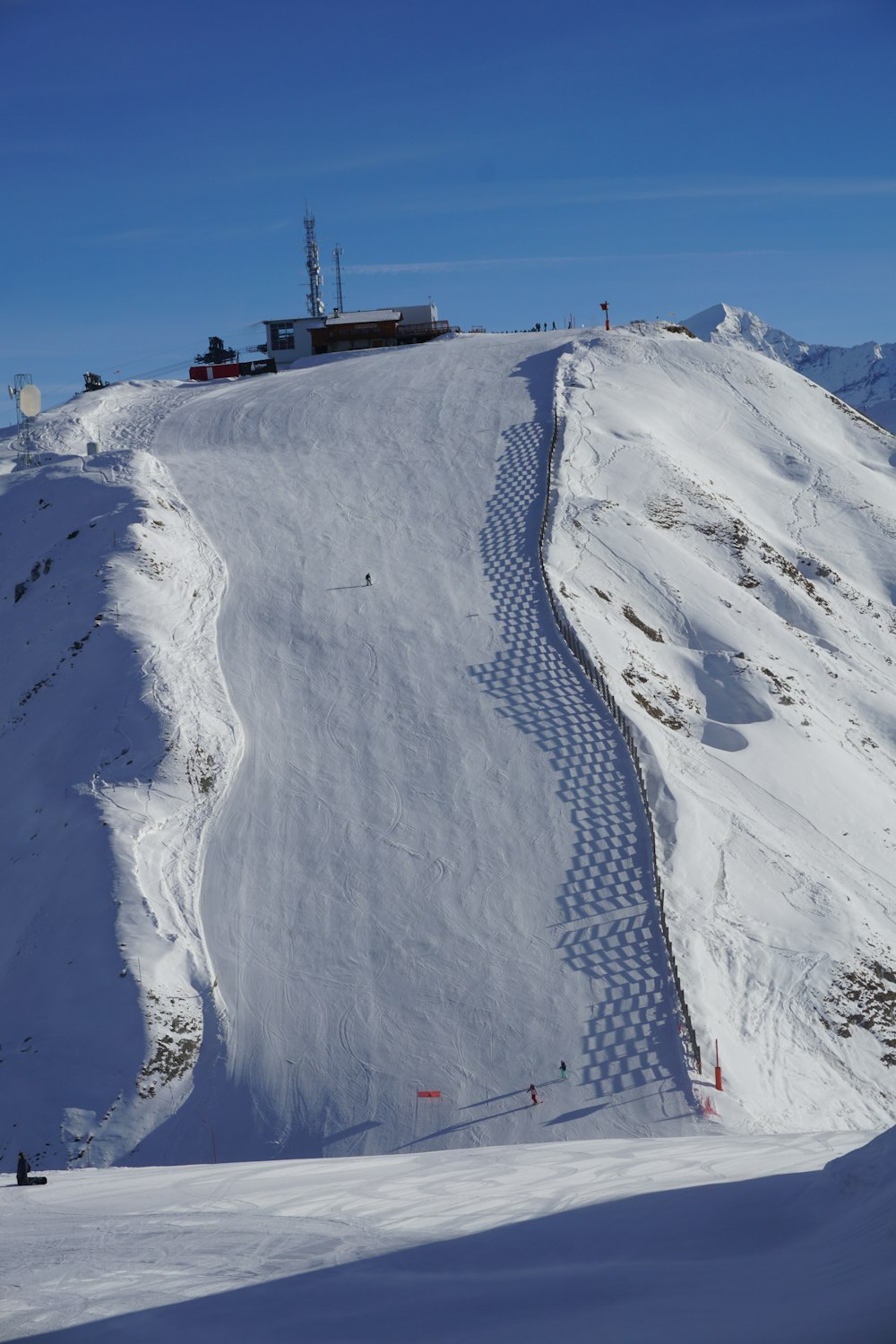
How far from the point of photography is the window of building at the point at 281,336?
236ft

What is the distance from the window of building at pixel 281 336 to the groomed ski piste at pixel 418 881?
31.8 metres

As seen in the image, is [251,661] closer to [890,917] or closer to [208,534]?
[208,534]

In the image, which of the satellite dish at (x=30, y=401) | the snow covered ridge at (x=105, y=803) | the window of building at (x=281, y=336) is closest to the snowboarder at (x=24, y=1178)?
the snow covered ridge at (x=105, y=803)

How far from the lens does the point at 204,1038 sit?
66.0 feet

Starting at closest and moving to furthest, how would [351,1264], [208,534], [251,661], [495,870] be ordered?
[351,1264]
[495,870]
[251,661]
[208,534]

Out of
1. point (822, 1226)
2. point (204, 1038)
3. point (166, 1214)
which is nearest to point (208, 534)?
point (204, 1038)

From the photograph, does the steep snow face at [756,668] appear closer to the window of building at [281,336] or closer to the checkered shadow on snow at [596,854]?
the checkered shadow on snow at [596,854]

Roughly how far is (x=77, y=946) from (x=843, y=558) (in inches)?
1290

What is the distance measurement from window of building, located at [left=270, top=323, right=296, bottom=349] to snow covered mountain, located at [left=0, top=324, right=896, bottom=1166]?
91.0 feet

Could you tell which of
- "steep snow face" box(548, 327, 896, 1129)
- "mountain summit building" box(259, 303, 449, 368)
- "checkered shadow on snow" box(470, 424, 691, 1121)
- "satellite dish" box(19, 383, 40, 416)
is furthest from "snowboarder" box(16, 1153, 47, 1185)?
"mountain summit building" box(259, 303, 449, 368)

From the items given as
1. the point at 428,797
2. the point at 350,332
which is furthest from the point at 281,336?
the point at 428,797

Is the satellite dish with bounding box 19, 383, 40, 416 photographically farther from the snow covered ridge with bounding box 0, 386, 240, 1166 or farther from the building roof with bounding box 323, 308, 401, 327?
the building roof with bounding box 323, 308, 401, 327

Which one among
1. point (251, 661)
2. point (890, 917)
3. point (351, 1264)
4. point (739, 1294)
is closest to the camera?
point (739, 1294)

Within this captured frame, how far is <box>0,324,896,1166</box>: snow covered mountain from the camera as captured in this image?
19391 millimetres
